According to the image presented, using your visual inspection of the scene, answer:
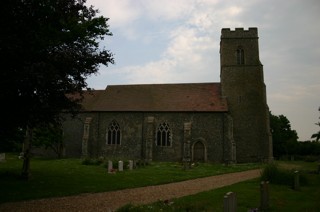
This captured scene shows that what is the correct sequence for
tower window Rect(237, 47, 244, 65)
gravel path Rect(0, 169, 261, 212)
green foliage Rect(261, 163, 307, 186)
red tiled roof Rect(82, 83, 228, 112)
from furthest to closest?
tower window Rect(237, 47, 244, 65) < red tiled roof Rect(82, 83, 228, 112) < green foliage Rect(261, 163, 307, 186) < gravel path Rect(0, 169, 261, 212)

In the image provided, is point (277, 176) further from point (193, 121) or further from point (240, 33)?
point (240, 33)

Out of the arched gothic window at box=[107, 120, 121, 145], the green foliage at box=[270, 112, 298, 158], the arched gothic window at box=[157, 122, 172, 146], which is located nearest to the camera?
the arched gothic window at box=[157, 122, 172, 146]

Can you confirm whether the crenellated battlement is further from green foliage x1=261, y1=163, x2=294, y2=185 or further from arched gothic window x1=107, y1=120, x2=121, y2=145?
green foliage x1=261, y1=163, x2=294, y2=185

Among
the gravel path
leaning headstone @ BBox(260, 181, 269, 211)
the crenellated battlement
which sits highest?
the crenellated battlement

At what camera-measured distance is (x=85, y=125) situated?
119 ft

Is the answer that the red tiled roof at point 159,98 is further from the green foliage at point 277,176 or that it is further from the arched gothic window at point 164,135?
the green foliage at point 277,176

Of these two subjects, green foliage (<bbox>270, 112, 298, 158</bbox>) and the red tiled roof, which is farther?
green foliage (<bbox>270, 112, 298, 158</bbox>)

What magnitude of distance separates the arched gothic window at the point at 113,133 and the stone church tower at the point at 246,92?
41.4 feet

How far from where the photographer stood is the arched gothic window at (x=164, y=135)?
35500mm

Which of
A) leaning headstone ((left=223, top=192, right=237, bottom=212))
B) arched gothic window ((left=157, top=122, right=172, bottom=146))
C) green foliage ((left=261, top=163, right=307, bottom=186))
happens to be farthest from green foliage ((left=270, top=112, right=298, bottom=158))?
leaning headstone ((left=223, top=192, right=237, bottom=212))

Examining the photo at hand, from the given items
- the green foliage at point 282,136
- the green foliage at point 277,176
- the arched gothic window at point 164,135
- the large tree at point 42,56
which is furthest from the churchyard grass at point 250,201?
the green foliage at point 282,136

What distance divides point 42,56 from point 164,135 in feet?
81.2

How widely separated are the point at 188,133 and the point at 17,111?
23904 millimetres

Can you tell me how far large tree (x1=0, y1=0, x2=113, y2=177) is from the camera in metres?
10.3
